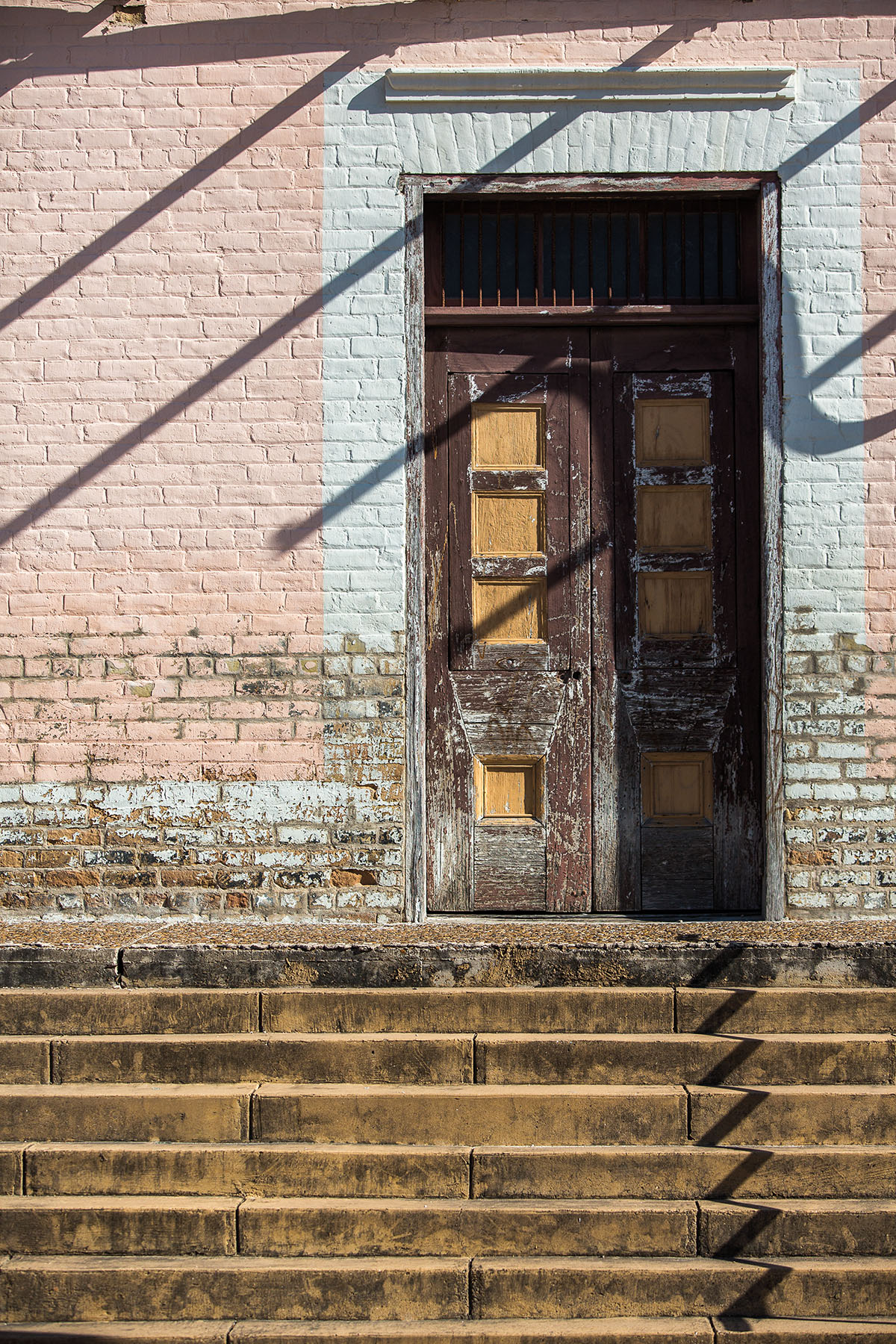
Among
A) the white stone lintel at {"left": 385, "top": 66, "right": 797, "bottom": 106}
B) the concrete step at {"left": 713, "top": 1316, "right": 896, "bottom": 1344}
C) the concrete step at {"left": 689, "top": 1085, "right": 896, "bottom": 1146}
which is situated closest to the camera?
the concrete step at {"left": 713, "top": 1316, "right": 896, "bottom": 1344}

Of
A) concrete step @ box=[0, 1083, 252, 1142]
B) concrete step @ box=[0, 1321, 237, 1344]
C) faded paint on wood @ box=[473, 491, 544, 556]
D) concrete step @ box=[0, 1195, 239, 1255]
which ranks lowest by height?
concrete step @ box=[0, 1321, 237, 1344]

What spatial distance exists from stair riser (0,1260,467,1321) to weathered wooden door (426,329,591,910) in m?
2.24

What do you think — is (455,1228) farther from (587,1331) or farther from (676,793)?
(676,793)

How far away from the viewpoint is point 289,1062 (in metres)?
3.73

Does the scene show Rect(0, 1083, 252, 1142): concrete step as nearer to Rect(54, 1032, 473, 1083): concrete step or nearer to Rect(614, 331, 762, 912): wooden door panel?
Rect(54, 1032, 473, 1083): concrete step

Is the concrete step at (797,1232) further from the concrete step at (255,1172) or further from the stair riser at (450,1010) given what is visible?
the concrete step at (255,1172)

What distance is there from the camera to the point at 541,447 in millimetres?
5406

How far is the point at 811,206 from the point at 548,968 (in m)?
3.48

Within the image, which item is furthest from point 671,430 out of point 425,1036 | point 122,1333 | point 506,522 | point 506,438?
point 122,1333

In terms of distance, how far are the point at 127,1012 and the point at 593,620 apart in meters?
2.63

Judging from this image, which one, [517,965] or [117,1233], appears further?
[517,965]

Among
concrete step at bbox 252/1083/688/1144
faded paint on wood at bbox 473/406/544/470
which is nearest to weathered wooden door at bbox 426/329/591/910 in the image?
faded paint on wood at bbox 473/406/544/470

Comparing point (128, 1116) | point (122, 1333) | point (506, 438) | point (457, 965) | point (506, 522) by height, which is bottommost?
point (122, 1333)

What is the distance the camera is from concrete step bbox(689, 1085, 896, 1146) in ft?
11.6
